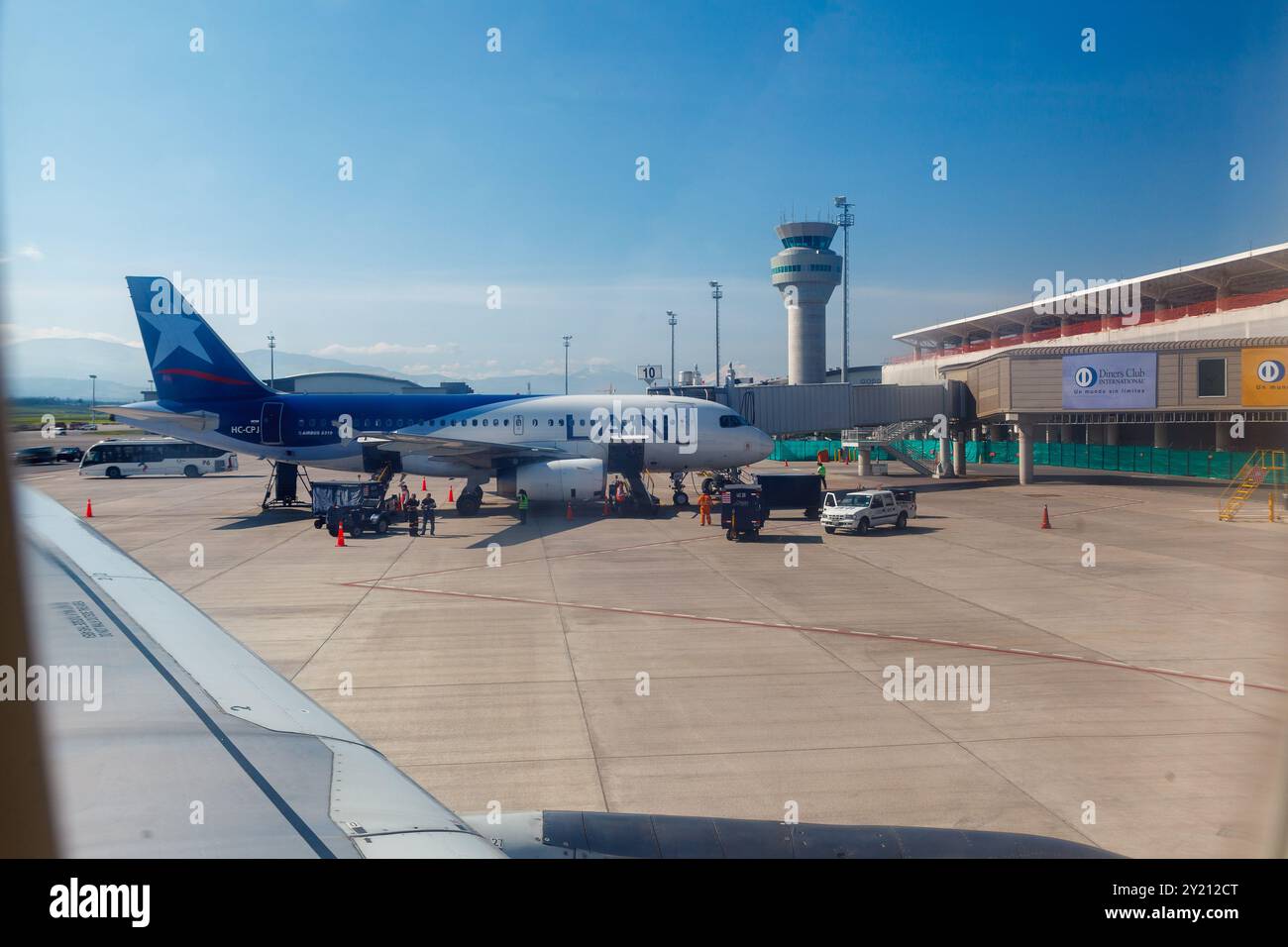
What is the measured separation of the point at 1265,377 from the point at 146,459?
6454 cm

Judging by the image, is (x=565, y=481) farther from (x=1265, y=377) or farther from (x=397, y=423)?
(x=1265, y=377)

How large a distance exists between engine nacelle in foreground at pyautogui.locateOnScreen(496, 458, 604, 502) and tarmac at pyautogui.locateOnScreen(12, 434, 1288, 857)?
3.97 metres

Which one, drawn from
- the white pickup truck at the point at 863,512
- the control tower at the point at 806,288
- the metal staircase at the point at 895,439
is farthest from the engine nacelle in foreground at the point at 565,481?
the control tower at the point at 806,288

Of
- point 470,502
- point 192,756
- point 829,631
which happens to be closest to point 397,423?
point 470,502

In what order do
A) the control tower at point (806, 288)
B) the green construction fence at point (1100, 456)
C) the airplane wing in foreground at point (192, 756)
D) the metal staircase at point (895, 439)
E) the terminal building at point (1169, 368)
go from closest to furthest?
the airplane wing in foreground at point (192, 756)
the terminal building at point (1169, 368)
the green construction fence at point (1100, 456)
the metal staircase at point (895, 439)
the control tower at point (806, 288)

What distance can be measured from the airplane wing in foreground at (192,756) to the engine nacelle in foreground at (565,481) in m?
27.4

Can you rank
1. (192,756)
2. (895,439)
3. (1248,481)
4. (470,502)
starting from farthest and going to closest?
1. (895,439)
2. (1248,481)
3. (470,502)
4. (192,756)

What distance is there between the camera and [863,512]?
3050 cm

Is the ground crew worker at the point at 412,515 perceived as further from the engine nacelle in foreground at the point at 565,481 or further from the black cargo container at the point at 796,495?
the black cargo container at the point at 796,495

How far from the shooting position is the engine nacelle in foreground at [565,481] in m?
33.1

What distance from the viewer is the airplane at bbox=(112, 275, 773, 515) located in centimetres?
3616

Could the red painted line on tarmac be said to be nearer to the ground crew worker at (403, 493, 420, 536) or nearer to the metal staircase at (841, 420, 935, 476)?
the ground crew worker at (403, 493, 420, 536)
